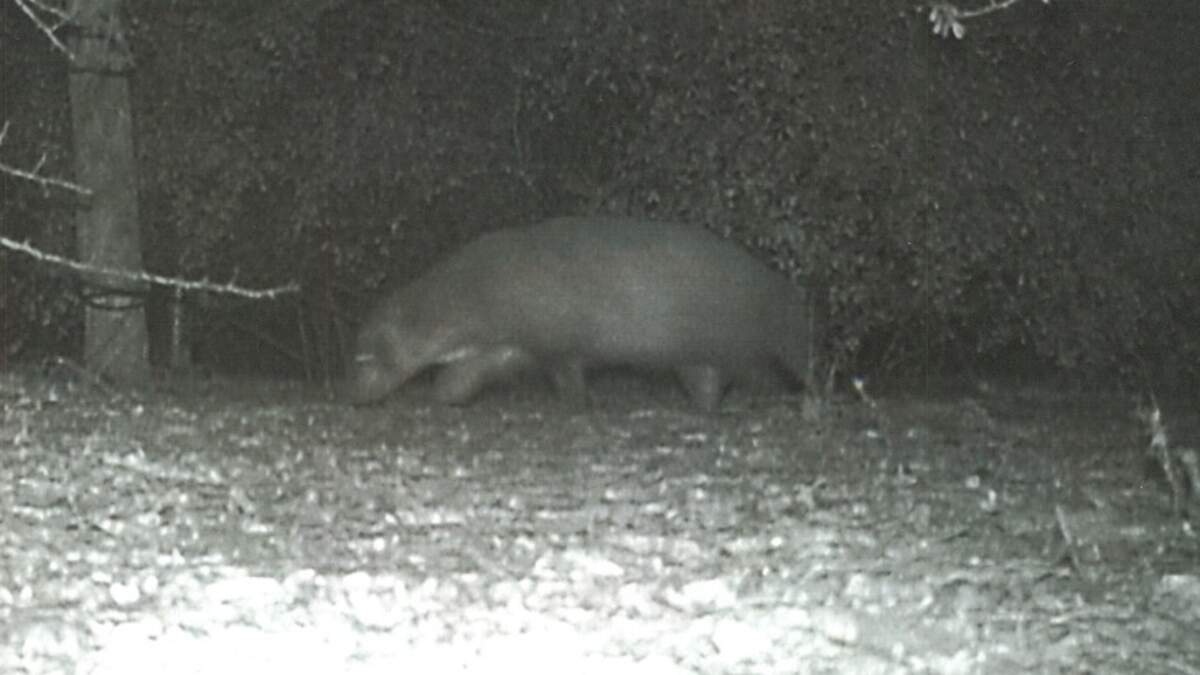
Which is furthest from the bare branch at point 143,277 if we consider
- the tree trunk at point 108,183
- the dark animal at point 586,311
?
the dark animal at point 586,311

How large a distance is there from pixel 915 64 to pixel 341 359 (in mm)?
4132

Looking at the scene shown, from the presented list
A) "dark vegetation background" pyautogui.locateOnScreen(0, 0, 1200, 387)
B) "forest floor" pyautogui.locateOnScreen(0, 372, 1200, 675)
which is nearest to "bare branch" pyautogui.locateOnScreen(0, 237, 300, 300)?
"forest floor" pyautogui.locateOnScreen(0, 372, 1200, 675)

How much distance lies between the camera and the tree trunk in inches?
428

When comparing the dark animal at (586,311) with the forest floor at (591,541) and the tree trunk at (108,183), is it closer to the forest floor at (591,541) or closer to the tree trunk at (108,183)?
the forest floor at (591,541)

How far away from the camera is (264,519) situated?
22.5 ft

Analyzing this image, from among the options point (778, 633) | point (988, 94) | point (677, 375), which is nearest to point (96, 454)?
point (677, 375)

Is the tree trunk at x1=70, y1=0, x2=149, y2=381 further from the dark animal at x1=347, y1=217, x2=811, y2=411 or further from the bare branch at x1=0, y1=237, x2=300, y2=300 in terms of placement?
the dark animal at x1=347, y1=217, x2=811, y2=411

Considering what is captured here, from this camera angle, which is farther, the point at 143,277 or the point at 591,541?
the point at 143,277

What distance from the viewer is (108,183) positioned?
1118 centimetres

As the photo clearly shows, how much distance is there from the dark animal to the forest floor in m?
0.29

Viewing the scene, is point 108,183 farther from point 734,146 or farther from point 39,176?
point 734,146

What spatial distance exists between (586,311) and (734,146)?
1.18 meters

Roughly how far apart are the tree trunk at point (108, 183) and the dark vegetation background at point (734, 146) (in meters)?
0.20

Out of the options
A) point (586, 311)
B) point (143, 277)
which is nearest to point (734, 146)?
point (586, 311)
